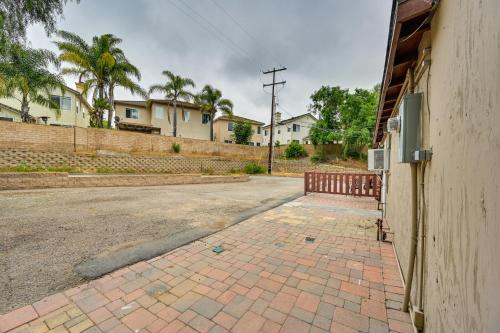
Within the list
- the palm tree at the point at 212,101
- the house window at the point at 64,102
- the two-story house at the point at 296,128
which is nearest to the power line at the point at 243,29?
the palm tree at the point at 212,101

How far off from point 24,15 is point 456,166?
27.0 feet

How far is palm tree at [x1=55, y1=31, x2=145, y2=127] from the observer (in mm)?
16375

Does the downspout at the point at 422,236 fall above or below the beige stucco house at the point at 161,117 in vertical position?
below

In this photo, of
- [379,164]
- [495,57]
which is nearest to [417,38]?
[495,57]

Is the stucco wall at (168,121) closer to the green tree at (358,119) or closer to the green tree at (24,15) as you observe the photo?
the green tree at (358,119)

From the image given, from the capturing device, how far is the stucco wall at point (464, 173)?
2.84ft

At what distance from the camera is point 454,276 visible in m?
1.20

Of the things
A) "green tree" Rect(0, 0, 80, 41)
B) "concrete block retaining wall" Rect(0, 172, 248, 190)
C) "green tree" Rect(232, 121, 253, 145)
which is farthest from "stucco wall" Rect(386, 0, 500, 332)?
"green tree" Rect(232, 121, 253, 145)

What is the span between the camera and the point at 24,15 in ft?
15.9

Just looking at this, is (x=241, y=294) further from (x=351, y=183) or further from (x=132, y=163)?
(x=132, y=163)

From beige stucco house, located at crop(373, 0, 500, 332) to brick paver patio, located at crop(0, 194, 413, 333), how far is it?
602mm

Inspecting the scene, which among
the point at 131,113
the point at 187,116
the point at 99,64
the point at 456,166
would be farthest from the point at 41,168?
the point at 187,116

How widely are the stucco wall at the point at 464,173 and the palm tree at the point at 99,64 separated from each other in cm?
2165

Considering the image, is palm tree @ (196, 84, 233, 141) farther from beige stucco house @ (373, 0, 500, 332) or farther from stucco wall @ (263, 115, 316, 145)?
beige stucco house @ (373, 0, 500, 332)
